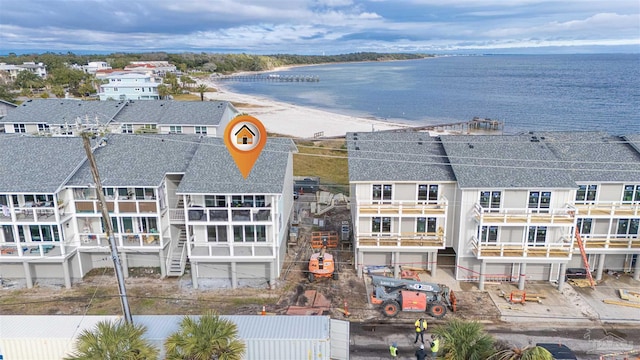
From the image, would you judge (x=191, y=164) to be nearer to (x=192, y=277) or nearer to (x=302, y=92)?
(x=192, y=277)

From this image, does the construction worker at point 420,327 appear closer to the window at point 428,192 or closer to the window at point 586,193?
the window at point 428,192

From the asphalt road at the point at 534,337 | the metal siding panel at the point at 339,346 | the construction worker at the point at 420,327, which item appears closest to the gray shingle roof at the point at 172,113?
the asphalt road at the point at 534,337

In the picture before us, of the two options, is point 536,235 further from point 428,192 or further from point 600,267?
point 428,192

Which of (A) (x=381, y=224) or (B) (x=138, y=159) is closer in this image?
(A) (x=381, y=224)

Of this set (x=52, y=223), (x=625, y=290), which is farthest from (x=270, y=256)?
(x=625, y=290)

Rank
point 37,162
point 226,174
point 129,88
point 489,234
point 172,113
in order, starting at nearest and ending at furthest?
point 226,174
point 489,234
point 37,162
point 172,113
point 129,88

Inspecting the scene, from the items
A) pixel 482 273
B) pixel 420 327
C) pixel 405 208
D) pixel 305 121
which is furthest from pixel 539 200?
pixel 305 121

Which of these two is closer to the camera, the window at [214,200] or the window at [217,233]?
the window at [217,233]
